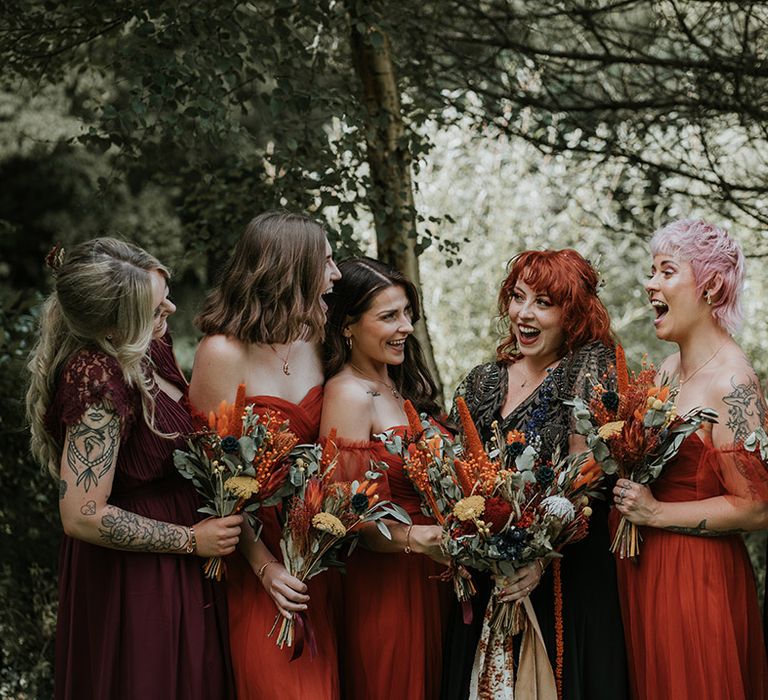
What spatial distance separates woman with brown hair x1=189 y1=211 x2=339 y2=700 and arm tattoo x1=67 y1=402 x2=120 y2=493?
21.1 inches

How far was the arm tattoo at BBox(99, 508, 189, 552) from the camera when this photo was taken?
3.66m

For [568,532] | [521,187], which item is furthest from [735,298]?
[521,187]

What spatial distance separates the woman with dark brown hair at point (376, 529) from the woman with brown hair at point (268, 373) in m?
0.14

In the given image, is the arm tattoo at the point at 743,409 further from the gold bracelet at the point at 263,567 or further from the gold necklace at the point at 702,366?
the gold bracelet at the point at 263,567

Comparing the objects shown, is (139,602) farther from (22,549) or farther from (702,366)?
(22,549)

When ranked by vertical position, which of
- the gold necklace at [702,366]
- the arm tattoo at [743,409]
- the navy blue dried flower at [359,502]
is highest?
the gold necklace at [702,366]

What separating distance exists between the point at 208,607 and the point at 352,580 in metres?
0.63

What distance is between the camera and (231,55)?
5.42 metres

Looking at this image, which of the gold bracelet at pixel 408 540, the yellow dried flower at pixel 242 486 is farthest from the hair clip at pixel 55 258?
the gold bracelet at pixel 408 540

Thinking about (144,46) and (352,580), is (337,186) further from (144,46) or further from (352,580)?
(352,580)

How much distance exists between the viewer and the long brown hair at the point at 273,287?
410 cm

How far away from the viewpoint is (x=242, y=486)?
370 cm

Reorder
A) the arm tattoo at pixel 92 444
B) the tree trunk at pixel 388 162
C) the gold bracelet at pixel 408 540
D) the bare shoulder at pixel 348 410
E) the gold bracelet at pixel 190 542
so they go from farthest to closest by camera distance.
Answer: the tree trunk at pixel 388 162, the bare shoulder at pixel 348 410, the gold bracelet at pixel 408 540, the gold bracelet at pixel 190 542, the arm tattoo at pixel 92 444

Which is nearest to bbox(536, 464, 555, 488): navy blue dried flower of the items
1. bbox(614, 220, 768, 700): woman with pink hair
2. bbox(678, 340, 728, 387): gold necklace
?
bbox(614, 220, 768, 700): woman with pink hair
